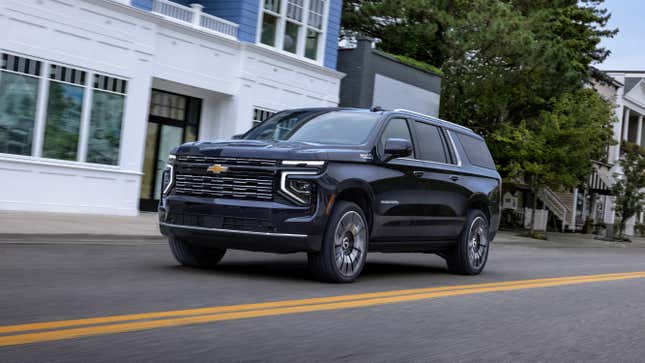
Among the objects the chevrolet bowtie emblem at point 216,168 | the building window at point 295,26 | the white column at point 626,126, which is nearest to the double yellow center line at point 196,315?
the chevrolet bowtie emblem at point 216,168

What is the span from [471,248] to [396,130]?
8.07 feet

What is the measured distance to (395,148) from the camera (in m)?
9.05

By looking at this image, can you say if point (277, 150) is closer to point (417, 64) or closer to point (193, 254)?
point (193, 254)

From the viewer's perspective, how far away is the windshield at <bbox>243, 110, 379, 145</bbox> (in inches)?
364

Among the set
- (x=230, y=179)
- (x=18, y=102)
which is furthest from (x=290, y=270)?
(x=18, y=102)

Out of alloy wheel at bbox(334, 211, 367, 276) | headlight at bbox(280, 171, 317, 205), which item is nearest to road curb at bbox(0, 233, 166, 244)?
headlight at bbox(280, 171, 317, 205)

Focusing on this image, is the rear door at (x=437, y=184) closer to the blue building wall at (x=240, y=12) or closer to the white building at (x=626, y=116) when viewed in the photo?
the blue building wall at (x=240, y=12)

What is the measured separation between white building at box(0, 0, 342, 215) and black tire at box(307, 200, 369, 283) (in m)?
9.37

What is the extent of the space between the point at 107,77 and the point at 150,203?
13.9 ft

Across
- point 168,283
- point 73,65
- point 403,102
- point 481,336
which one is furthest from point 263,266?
point 403,102

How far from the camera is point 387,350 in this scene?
5.44m

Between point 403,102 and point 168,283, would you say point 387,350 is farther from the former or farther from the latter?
point 403,102

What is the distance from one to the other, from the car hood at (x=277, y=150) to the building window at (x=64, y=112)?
8954 mm

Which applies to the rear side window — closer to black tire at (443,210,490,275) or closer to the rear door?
the rear door
